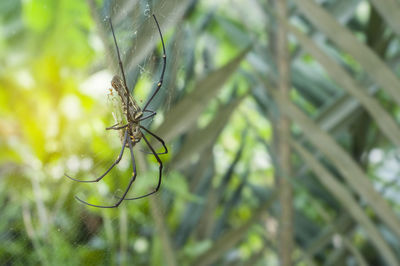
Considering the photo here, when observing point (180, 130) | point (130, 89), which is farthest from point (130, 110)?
point (180, 130)

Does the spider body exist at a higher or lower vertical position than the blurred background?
lower

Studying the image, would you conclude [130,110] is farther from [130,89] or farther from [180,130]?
[180,130]

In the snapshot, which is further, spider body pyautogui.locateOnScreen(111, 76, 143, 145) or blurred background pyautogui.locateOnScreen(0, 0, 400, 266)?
blurred background pyautogui.locateOnScreen(0, 0, 400, 266)

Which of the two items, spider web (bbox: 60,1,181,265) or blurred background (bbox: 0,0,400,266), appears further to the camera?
blurred background (bbox: 0,0,400,266)

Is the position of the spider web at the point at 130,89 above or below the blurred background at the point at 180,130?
below

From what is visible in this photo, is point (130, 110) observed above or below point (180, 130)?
below

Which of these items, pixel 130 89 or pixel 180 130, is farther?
pixel 180 130

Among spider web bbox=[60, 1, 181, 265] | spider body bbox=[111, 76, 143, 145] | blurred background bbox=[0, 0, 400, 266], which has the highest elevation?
blurred background bbox=[0, 0, 400, 266]

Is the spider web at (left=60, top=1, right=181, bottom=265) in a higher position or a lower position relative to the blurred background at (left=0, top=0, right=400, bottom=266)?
lower
